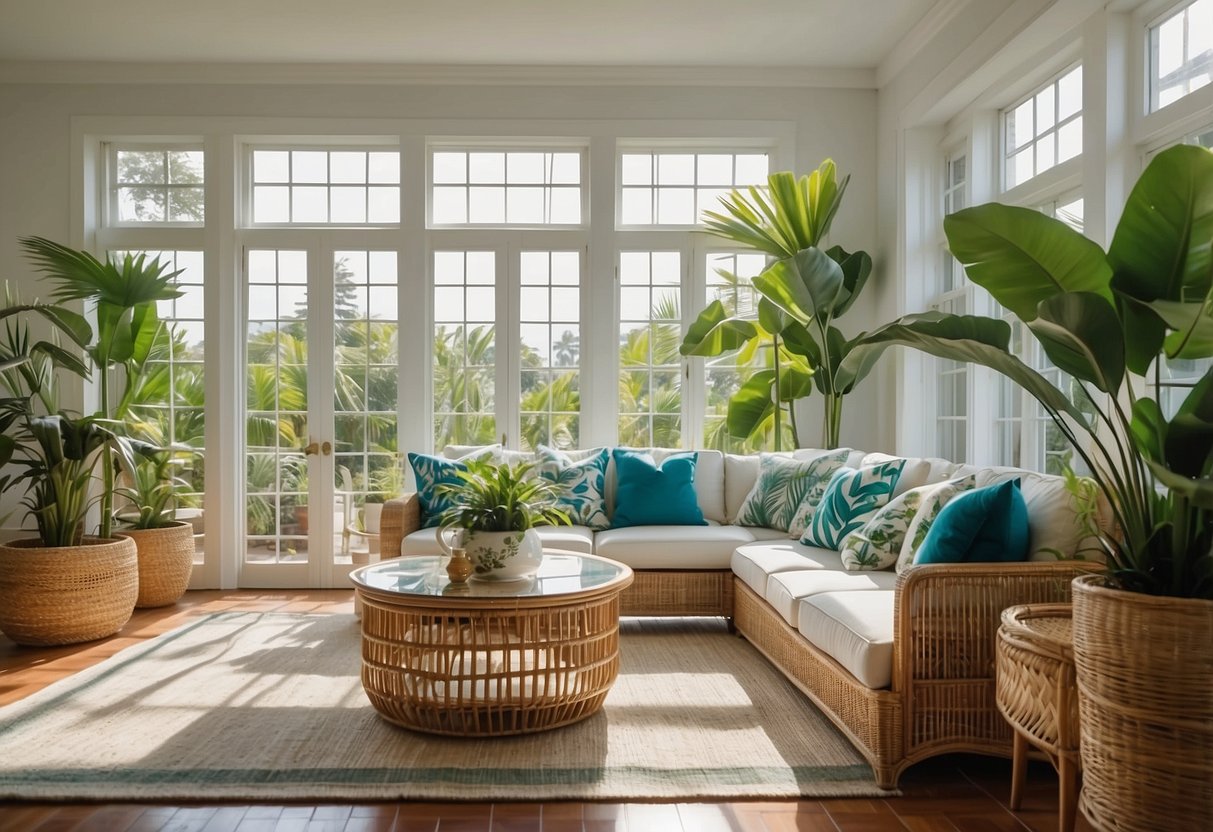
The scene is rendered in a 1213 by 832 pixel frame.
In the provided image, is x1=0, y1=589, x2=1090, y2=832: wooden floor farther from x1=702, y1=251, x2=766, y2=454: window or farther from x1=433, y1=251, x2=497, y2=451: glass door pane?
x1=433, y1=251, x2=497, y2=451: glass door pane

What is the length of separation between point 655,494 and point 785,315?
1269mm

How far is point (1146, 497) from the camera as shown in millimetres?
2211

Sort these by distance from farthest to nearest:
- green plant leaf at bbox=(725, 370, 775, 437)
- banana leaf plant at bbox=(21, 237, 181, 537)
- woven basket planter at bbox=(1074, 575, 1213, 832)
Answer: green plant leaf at bbox=(725, 370, 775, 437)
banana leaf plant at bbox=(21, 237, 181, 537)
woven basket planter at bbox=(1074, 575, 1213, 832)

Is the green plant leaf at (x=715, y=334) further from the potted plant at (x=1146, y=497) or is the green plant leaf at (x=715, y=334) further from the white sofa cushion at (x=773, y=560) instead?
the potted plant at (x=1146, y=497)

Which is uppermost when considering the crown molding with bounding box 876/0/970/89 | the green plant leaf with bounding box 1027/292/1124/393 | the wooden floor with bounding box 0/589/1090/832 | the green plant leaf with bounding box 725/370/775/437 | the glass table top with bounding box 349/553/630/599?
the crown molding with bounding box 876/0/970/89

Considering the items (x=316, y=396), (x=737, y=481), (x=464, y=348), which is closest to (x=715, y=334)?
(x=737, y=481)

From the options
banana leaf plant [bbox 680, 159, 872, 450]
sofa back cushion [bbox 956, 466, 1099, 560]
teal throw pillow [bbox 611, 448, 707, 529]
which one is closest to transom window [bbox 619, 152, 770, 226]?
banana leaf plant [bbox 680, 159, 872, 450]

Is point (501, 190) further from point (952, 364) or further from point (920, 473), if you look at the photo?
point (920, 473)

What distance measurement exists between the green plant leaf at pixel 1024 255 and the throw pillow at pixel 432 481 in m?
2.93

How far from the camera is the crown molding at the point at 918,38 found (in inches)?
183

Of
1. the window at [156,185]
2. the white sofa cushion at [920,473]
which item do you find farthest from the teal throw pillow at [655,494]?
the window at [156,185]

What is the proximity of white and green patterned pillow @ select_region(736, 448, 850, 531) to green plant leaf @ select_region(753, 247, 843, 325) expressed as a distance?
768 millimetres

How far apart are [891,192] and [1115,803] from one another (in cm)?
409

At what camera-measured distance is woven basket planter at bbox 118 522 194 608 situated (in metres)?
5.11
